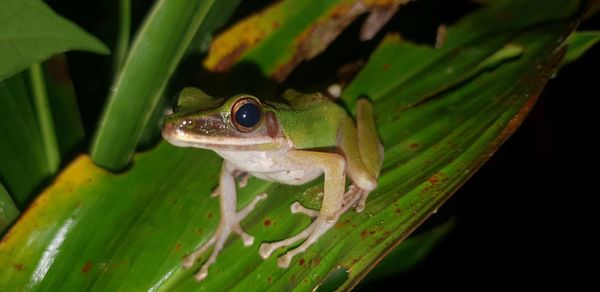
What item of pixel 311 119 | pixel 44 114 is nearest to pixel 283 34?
pixel 311 119

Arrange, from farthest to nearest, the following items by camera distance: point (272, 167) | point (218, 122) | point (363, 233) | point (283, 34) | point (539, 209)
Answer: point (539, 209), point (283, 34), point (272, 167), point (218, 122), point (363, 233)

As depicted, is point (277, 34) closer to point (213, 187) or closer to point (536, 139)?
point (213, 187)

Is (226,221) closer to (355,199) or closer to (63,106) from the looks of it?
(355,199)

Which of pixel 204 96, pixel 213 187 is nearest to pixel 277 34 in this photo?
pixel 204 96

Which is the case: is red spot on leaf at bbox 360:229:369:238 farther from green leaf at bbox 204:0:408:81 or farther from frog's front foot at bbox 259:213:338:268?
green leaf at bbox 204:0:408:81

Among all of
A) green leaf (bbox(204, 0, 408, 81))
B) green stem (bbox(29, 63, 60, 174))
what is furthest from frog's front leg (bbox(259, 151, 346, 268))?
green stem (bbox(29, 63, 60, 174))

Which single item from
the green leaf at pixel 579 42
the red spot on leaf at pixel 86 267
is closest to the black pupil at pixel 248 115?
the red spot on leaf at pixel 86 267
